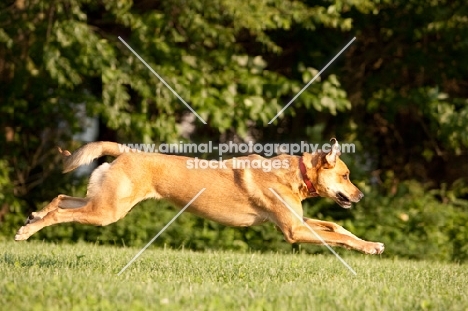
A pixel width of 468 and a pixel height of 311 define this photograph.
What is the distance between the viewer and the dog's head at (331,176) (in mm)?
7848

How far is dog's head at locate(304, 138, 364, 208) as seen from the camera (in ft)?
25.7

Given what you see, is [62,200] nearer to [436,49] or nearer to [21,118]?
[21,118]

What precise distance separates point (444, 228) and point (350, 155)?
2.33 metres

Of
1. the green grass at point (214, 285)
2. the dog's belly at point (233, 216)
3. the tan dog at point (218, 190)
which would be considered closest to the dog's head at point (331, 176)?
the tan dog at point (218, 190)

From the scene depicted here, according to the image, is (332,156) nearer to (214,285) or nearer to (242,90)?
(214,285)

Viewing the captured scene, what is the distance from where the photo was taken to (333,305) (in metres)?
5.71

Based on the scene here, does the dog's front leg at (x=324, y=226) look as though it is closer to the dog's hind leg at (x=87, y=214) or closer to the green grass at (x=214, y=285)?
the green grass at (x=214, y=285)

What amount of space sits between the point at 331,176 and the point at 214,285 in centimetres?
195

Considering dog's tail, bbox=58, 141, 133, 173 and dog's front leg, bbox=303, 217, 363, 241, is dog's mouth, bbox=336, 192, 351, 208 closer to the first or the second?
dog's front leg, bbox=303, 217, 363, 241

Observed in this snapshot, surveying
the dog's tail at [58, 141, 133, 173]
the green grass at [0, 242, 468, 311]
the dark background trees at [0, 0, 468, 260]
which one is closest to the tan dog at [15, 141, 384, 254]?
the dog's tail at [58, 141, 133, 173]

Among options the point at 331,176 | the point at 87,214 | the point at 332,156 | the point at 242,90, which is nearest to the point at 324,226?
the point at 331,176

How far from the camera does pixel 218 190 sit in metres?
7.83

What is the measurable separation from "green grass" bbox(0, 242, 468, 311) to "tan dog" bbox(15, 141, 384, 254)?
0.44 metres

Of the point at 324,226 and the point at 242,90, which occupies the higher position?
the point at 242,90
